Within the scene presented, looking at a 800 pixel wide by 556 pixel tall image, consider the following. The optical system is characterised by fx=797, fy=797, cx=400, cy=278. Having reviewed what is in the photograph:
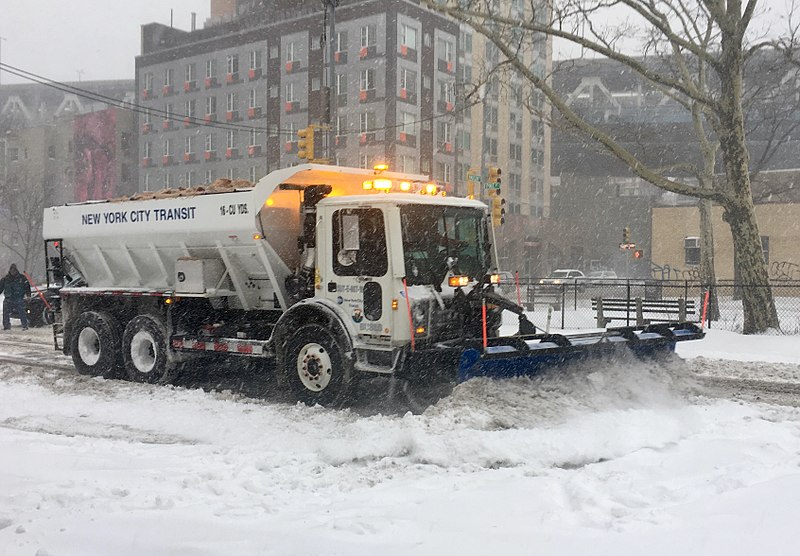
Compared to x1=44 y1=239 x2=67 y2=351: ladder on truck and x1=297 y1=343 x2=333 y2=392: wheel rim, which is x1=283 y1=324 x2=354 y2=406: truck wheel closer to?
x1=297 y1=343 x2=333 y2=392: wheel rim

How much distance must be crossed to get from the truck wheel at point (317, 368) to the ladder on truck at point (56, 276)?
5.39m

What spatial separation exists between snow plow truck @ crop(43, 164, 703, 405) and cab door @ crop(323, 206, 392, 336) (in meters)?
0.01

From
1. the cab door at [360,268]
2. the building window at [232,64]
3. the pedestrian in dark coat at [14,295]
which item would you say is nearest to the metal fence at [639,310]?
the cab door at [360,268]

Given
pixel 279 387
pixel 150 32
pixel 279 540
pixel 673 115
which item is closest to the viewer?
pixel 279 540

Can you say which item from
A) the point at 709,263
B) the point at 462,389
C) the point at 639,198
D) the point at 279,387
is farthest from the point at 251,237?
the point at 639,198

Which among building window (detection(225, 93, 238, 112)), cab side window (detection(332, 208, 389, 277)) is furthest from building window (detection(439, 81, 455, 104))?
cab side window (detection(332, 208, 389, 277))

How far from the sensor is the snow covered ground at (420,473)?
488cm

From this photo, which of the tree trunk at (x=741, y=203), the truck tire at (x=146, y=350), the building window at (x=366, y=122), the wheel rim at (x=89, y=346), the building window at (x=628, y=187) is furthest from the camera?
the building window at (x=628, y=187)

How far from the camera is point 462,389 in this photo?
8.57m

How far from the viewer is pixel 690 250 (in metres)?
48.4

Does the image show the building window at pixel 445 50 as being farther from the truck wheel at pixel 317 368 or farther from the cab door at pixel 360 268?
the truck wheel at pixel 317 368

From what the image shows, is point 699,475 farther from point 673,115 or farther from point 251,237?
point 673,115

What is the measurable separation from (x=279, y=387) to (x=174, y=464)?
13.3 ft

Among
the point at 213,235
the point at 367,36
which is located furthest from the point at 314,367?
the point at 367,36
